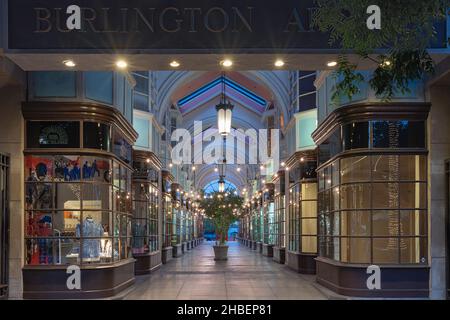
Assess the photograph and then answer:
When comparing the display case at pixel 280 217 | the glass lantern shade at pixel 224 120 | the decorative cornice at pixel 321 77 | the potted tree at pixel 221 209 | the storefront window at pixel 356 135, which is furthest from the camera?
the potted tree at pixel 221 209

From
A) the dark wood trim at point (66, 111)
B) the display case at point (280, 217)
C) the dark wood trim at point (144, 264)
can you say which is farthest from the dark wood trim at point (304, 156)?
the dark wood trim at point (66, 111)

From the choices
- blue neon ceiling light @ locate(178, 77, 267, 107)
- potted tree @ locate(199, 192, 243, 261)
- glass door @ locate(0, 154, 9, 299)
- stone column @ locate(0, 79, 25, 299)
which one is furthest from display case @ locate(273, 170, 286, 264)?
glass door @ locate(0, 154, 9, 299)

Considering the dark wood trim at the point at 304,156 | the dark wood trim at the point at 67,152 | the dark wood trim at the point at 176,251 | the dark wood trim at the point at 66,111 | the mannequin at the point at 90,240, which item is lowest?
the dark wood trim at the point at 176,251

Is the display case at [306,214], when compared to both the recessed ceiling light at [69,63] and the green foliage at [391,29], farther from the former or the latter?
the green foliage at [391,29]

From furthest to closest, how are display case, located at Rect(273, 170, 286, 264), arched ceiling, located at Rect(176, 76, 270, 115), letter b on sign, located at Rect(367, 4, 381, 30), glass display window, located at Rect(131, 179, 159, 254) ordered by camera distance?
arched ceiling, located at Rect(176, 76, 270, 115)
display case, located at Rect(273, 170, 286, 264)
glass display window, located at Rect(131, 179, 159, 254)
letter b on sign, located at Rect(367, 4, 381, 30)

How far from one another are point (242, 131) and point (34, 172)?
22.9 m

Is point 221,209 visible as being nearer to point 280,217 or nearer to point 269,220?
point 269,220

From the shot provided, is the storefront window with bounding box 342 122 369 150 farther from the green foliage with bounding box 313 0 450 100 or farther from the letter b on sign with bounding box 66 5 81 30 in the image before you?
the letter b on sign with bounding box 66 5 81 30

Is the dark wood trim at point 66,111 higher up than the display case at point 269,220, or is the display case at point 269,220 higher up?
the dark wood trim at point 66,111

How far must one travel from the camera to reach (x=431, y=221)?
12.1 m

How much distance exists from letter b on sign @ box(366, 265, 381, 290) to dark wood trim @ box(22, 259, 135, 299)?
4.91m

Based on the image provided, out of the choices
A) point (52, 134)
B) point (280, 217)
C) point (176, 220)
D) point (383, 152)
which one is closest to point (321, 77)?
point (383, 152)

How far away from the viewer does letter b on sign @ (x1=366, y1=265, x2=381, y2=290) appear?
12.2 metres

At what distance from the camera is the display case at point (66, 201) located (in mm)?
12094
